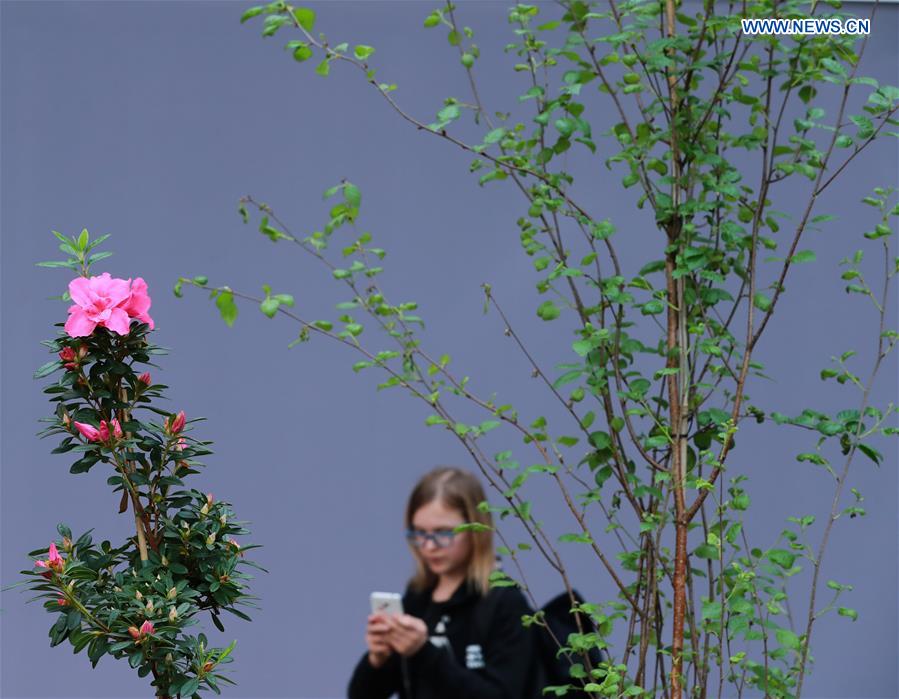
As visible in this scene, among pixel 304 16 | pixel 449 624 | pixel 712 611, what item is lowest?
pixel 712 611

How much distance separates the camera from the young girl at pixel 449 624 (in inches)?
136

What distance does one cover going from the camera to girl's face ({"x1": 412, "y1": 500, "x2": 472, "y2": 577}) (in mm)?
3619

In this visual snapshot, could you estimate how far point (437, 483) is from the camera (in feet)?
12.4

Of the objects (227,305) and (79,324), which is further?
(227,305)

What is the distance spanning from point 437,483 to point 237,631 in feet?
2.48

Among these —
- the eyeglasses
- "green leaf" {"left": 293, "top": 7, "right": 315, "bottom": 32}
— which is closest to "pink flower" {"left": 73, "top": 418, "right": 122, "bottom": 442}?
"green leaf" {"left": 293, "top": 7, "right": 315, "bottom": 32}

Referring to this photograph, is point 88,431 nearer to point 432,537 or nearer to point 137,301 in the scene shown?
point 137,301

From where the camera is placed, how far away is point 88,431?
1839mm

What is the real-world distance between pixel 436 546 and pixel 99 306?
6.67 feet

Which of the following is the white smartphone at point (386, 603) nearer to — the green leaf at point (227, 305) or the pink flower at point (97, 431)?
the green leaf at point (227, 305)

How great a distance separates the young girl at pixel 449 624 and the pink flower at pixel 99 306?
188 centimetres

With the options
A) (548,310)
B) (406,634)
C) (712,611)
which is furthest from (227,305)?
(406,634)

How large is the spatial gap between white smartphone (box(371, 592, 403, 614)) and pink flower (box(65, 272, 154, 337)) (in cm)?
Answer: 189

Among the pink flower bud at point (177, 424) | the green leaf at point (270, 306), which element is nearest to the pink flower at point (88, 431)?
the pink flower bud at point (177, 424)
